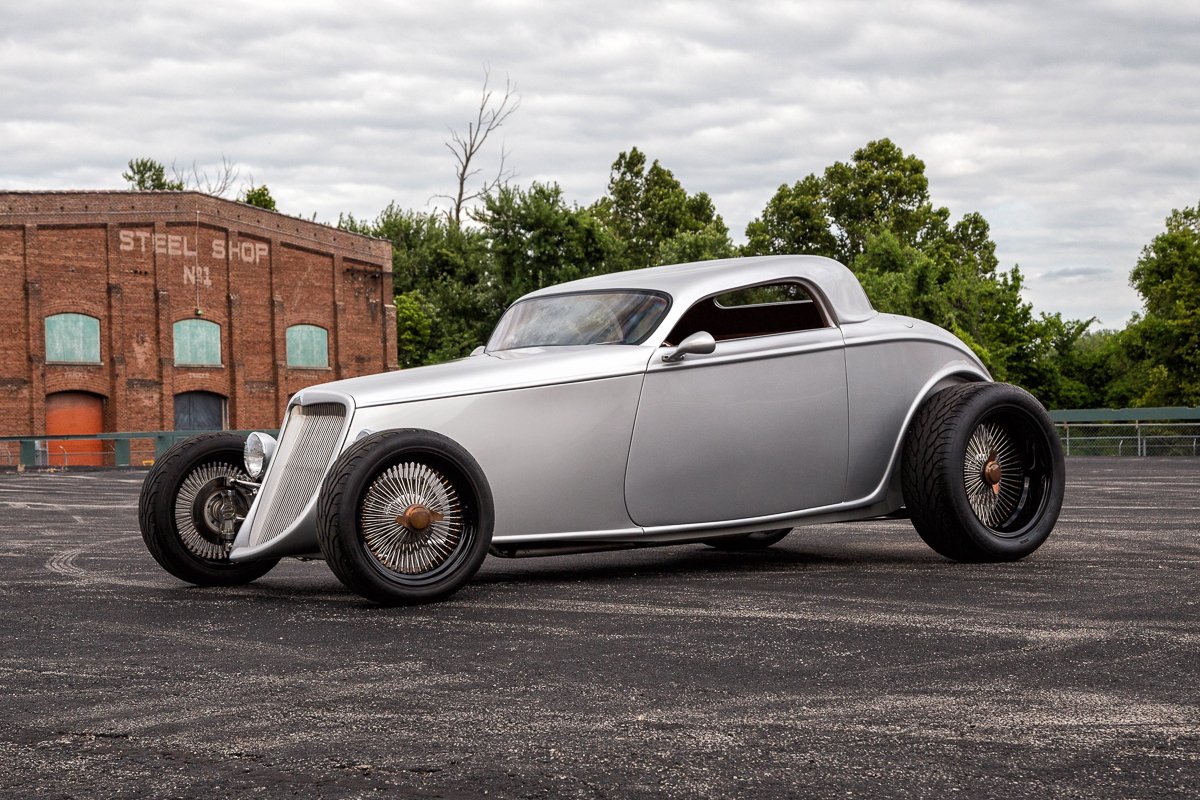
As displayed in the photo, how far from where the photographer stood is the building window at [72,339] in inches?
1939

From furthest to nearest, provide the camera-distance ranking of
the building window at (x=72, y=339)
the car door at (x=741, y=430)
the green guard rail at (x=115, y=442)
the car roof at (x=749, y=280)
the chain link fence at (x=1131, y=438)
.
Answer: the building window at (x=72, y=339)
the green guard rail at (x=115, y=442)
the chain link fence at (x=1131, y=438)
the car roof at (x=749, y=280)
the car door at (x=741, y=430)

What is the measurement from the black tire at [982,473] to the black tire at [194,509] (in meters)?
3.77

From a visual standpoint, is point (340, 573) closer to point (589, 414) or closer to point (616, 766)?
point (589, 414)

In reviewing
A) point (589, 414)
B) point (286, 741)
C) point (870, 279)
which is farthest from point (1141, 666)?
point (870, 279)

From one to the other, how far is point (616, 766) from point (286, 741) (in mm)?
977

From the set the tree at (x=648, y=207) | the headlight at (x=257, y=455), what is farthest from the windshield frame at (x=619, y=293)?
the tree at (x=648, y=207)

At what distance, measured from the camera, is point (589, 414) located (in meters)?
7.46

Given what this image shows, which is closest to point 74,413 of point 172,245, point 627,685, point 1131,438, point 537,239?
point 172,245

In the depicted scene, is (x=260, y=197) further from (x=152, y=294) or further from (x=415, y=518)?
(x=415, y=518)

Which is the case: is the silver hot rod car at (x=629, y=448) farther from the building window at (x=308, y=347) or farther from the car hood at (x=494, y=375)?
the building window at (x=308, y=347)

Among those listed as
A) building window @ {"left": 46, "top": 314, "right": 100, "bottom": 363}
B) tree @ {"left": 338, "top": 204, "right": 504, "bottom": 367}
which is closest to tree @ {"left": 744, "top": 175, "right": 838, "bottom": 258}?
tree @ {"left": 338, "top": 204, "right": 504, "bottom": 367}

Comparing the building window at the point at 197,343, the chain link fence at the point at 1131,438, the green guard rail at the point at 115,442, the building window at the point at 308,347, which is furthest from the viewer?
the building window at the point at 308,347

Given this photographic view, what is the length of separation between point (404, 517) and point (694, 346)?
1930 mm

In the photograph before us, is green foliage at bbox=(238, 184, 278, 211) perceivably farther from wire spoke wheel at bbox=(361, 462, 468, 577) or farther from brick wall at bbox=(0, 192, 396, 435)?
wire spoke wheel at bbox=(361, 462, 468, 577)
